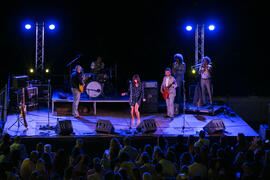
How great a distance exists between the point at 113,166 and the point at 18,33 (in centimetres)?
1296

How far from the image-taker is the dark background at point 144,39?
18.3m

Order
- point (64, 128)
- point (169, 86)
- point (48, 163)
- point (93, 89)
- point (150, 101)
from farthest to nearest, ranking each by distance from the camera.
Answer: point (93, 89) < point (150, 101) < point (169, 86) < point (64, 128) < point (48, 163)

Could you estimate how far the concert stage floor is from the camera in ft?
36.9

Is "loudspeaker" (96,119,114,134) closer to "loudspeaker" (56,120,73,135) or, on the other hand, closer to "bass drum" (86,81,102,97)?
"loudspeaker" (56,120,73,135)

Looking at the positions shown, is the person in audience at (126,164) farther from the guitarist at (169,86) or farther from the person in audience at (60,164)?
the guitarist at (169,86)

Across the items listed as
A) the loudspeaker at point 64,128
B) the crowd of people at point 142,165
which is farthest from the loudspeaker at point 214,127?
the loudspeaker at point 64,128

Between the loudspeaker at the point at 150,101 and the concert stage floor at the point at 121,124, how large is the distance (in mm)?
390

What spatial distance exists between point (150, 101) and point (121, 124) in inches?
88.3

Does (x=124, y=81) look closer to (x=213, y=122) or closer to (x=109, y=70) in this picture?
(x=109, y=70)

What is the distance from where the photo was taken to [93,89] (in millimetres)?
14508

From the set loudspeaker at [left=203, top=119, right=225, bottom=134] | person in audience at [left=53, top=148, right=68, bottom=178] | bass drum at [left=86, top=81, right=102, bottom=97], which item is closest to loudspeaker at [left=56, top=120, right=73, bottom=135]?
bass drum at [left=86, top=81, right=102, bottom=97]

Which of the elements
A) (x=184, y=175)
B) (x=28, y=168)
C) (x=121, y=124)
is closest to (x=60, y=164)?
(x=28, y=168)

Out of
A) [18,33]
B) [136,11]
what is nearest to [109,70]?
[136,11]

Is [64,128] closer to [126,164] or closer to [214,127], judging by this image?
[214,127]
